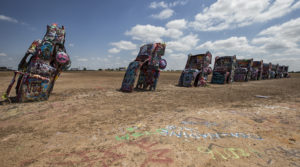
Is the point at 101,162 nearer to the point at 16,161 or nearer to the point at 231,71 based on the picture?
the point at 16,161

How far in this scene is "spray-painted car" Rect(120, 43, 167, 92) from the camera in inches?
344

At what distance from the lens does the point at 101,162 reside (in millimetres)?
2090

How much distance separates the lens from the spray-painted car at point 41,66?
219 inches

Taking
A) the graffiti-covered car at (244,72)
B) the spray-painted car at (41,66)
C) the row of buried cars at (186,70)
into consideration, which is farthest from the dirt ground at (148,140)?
the graffiti-covered car at (244,72)

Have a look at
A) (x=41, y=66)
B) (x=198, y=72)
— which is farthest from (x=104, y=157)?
(x=198, y=72)

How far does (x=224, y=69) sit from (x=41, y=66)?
16498 millimetres

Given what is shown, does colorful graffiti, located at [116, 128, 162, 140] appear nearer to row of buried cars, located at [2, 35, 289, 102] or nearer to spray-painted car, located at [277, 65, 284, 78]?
row of buried cars, located at [2, 35, 289, 102]

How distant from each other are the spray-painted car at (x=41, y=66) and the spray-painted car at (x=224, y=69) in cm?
1516

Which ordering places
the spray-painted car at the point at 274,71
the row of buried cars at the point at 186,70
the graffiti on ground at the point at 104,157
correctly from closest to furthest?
the graffiti on ground at the point at 104,157 → the row of buried cars at the point at 186,70 → the spray-painted car at the point at 274,71

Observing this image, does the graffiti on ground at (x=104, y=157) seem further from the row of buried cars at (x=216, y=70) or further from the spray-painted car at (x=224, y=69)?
the spray-painted car at (x=224, y=69)

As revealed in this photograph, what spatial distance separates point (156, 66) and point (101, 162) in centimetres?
759

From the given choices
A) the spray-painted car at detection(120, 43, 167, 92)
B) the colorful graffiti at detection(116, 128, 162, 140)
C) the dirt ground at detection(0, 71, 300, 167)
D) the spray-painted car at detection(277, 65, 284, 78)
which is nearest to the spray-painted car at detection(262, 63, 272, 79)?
the spray-painted car at detection(277, 65, 284, 78)

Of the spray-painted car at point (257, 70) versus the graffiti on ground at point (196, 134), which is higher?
the spray-painted car at point (257, 70)

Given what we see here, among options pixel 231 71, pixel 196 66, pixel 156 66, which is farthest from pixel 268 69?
pixel 156 66
